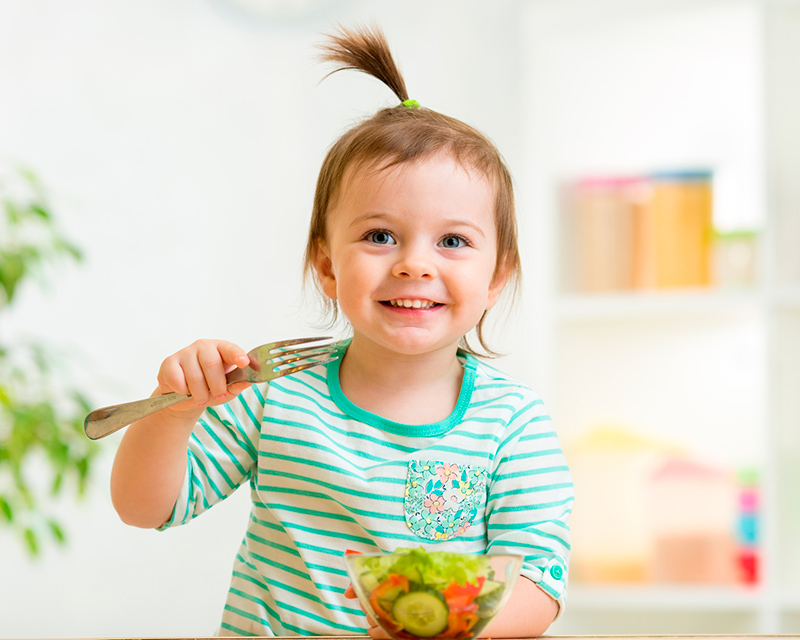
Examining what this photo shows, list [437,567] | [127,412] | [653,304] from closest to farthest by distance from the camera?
1. [437,567]
2. [127,412]
3. [653,304]

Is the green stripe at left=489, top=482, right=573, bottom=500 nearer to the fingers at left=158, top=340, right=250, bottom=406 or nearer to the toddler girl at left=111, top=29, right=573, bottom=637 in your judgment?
the toddler girl at left=111, top=29, right=573, bottom=637

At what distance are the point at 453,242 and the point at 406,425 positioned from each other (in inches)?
6.9

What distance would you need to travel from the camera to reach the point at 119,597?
233cm

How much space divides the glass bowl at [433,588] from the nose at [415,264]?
0.92ft

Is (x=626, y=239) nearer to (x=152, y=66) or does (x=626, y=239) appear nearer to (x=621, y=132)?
(x=621, y=132)

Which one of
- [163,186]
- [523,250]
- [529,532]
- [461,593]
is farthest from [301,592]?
[163,186]

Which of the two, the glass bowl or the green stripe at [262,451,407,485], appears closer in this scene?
the glass bowl

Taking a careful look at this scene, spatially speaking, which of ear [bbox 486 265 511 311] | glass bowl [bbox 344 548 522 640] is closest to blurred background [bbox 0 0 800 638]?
ear [bbox 486 265 511 311]

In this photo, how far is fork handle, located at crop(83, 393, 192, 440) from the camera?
1.96ft

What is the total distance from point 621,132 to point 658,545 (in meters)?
1.04

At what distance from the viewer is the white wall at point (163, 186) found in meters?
2.32

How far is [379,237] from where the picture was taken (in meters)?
0.76

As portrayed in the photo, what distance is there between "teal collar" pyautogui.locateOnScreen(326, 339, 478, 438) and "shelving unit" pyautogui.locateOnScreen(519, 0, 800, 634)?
121 cm

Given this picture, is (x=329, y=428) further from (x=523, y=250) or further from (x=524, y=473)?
(x=523, y=250)
